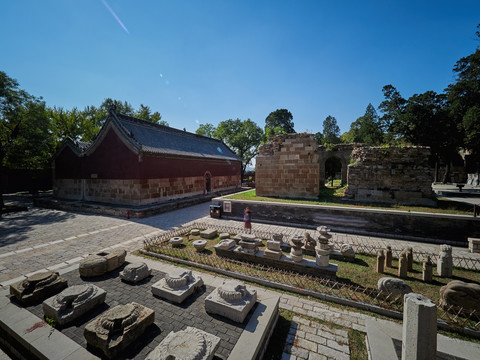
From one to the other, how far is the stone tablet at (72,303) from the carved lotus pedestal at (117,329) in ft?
2.78

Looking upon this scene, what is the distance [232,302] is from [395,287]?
13.3ft

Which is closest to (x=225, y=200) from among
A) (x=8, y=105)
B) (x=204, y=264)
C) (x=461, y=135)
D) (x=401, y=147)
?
(x=204, y=264)

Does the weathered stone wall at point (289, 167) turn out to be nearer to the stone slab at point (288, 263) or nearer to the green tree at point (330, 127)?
the stone slab at point (288, 263)

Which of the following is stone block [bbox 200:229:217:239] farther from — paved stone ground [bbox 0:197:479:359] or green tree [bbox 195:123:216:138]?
green tree [bbox 195:123:216:138]

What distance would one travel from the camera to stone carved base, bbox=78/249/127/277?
5.80 m

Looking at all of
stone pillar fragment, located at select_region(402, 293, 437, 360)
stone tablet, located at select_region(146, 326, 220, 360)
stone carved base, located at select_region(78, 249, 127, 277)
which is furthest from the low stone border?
→ stone tablet, located at select_region(146, 326, 220, 360)

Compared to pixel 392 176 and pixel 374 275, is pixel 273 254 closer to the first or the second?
pixel 374 275

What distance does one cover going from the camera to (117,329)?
361cm

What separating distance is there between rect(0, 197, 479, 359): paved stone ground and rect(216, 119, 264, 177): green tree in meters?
25.2

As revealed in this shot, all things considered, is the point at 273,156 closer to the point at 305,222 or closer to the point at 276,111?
the point at 305,222

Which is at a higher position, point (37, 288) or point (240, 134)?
point (240, 134)

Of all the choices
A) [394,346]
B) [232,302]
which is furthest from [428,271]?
[232,302]

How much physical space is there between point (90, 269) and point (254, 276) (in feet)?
15.9

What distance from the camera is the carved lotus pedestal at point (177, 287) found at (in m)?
4.70
